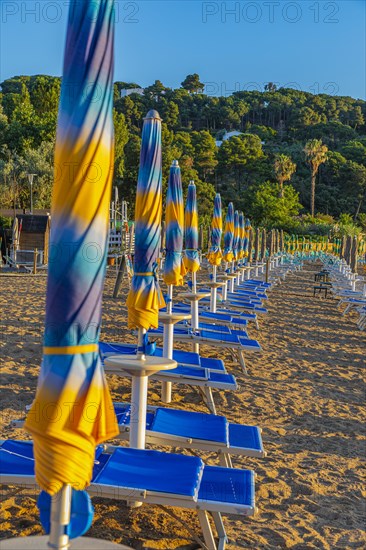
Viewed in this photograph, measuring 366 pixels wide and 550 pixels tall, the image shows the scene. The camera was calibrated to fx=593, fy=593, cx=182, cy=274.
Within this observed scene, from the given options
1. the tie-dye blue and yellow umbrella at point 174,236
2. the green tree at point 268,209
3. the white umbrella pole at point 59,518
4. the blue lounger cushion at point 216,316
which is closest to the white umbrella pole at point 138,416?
the white umbrella pole at point 59,518

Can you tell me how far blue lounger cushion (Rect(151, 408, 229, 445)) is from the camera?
13.0 ft

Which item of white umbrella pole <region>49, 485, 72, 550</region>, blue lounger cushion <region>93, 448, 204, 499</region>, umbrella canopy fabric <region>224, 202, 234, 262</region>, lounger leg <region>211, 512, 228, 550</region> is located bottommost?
lounger leg <region>211, 512, 228, 550</region>

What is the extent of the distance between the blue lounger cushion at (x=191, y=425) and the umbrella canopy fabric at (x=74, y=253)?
81.7 inches

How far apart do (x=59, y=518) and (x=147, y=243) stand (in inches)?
110

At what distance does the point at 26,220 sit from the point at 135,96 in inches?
2642

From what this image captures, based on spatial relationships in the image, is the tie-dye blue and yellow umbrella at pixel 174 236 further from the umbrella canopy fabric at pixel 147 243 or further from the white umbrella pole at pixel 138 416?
the white umbrella pole at pixel 138 416

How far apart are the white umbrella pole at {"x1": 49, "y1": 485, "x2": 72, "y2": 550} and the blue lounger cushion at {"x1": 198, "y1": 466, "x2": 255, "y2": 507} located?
1.22 metres

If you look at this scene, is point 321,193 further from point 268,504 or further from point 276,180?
point 268,504

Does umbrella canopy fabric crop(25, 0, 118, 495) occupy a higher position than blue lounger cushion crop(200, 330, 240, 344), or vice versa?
umbrella canopy fabric crop(25, 0, 118, 495)

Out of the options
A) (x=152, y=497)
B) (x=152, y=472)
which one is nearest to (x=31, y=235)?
(x=152, y=472)

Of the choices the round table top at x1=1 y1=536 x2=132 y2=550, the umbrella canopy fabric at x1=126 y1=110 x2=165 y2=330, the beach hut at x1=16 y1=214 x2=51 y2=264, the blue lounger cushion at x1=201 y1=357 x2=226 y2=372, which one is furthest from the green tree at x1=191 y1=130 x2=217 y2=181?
the round table top at x1=1 y1=536 x2=132 y2=550

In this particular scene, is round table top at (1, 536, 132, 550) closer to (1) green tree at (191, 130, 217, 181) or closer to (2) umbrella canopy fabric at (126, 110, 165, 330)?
(2) umbrella canopy fabric at (126, 110, 165, 330)

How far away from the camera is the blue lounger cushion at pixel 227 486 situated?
3104 millimetres

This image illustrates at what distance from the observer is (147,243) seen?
4.55 meters
